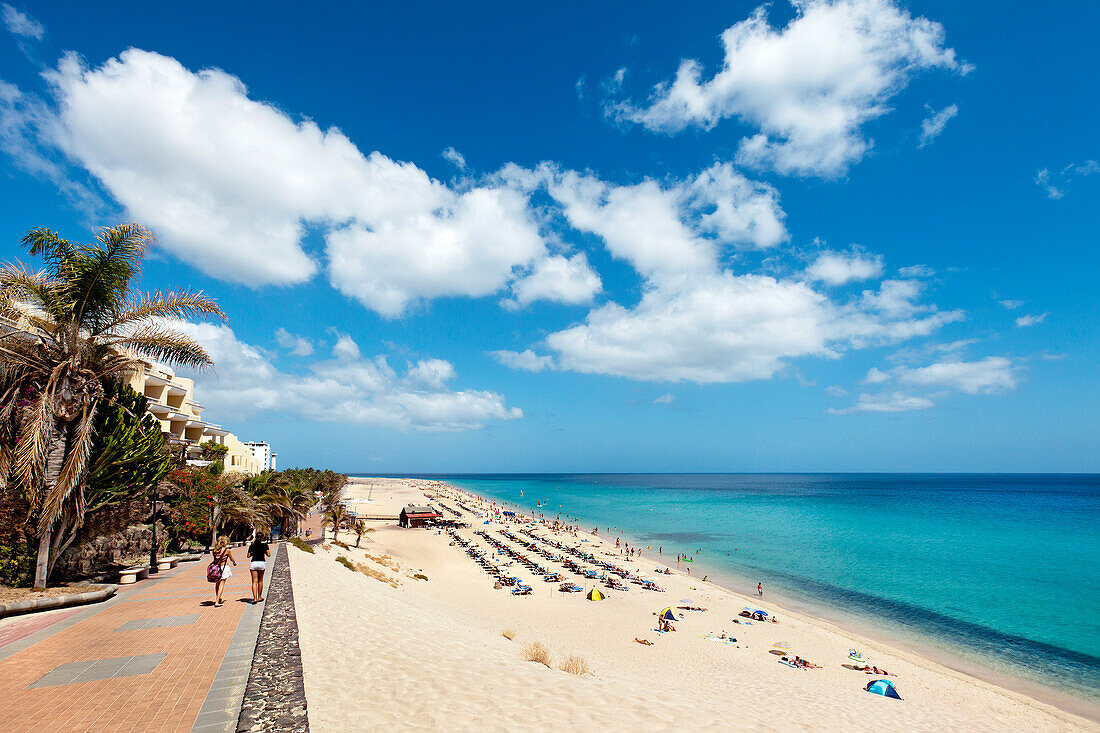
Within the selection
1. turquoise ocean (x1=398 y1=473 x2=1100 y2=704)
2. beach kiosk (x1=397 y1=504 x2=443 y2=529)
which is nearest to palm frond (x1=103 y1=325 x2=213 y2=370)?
turquoise ocean (x1=398 y1=473 x2=1100 y2=704)

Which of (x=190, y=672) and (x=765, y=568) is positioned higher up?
(x=190, y=672)

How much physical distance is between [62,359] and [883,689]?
24.7 meters

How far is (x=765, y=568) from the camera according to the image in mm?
39344

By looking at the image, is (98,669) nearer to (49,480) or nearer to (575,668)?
(49,480)

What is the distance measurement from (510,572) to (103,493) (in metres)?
24.6

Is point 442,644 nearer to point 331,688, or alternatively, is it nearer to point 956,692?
point 331,688

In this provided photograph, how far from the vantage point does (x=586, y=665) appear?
11.8 meters

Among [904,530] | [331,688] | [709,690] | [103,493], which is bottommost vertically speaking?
[904,530]

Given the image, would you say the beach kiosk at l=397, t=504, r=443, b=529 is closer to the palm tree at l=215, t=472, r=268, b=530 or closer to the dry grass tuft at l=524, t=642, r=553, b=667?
the palm tree at l=215, t=472, r=268, b=530

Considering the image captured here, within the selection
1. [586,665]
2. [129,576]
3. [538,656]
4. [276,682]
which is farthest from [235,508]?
[276,682]

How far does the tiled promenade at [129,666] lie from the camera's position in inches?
227

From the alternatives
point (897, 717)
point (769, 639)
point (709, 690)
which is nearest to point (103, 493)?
point (709, 690)

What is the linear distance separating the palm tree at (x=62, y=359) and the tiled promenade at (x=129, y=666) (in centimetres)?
281

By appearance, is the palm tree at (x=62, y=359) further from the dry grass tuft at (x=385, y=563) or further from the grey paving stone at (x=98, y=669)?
the dry grass tuft at (x=385, y=563)
